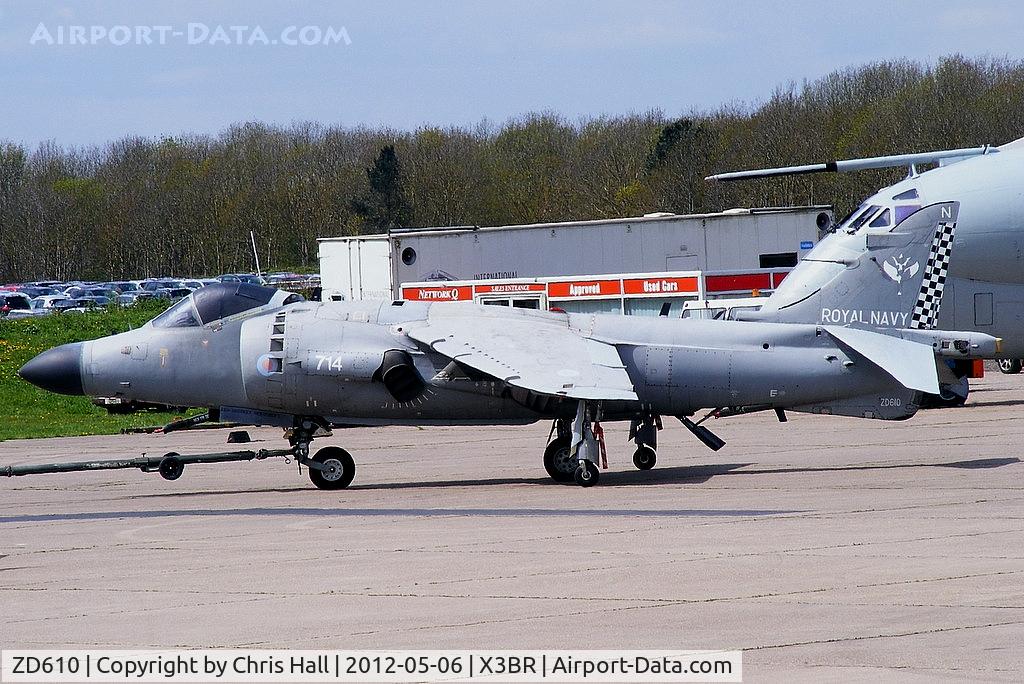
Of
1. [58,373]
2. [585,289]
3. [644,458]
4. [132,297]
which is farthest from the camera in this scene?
[132,297]

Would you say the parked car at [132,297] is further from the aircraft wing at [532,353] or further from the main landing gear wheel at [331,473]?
the aircraft wing at [532,353]

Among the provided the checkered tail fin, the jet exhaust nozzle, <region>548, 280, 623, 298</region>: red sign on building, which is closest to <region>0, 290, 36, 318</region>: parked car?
<region>548, 280, 623, 298</region>: red sign on building

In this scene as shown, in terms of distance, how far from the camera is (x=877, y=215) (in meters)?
24.9

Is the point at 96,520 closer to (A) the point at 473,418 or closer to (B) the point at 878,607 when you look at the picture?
(A) the point at 473,418

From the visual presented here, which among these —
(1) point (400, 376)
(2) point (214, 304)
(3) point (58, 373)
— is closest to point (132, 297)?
(3) point (58, 373)

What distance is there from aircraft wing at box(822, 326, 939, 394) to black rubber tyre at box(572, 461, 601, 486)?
3797mm

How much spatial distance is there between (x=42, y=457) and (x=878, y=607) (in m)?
18.1

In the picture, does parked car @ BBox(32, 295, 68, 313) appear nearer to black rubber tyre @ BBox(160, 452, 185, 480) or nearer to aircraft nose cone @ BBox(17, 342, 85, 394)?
aircraft nose cone @ BBox(17, 342, 85, 394)

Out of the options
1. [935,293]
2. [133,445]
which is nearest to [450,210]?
[133,445]

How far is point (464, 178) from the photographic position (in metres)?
106

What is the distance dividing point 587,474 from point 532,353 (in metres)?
1.71

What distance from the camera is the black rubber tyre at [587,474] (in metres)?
16.8

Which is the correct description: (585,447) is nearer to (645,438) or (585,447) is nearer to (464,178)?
(645,438)

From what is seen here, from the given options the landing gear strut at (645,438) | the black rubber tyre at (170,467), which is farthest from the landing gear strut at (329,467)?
the landing gear strut at (645,438)
